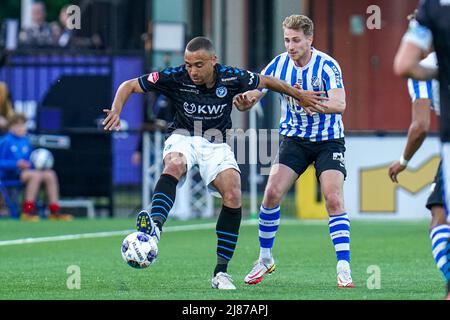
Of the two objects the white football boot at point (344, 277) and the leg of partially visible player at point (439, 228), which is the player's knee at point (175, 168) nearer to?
the white football boot at point (344, 277)

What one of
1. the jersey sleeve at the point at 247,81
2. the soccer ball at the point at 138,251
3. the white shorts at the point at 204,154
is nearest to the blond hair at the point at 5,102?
the white shorts at the point at 204,154

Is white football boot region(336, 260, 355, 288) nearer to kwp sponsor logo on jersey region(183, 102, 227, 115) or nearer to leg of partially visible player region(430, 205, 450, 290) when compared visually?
kwp sponsor logo on jersey region(183, 102, 227, 115)

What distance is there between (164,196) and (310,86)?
180 centimetres

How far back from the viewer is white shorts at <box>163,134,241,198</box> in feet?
31.8

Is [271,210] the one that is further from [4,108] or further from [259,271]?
[4,108]

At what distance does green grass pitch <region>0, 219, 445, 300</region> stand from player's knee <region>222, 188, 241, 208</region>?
65 centimetres

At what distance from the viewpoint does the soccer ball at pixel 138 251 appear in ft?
29.1

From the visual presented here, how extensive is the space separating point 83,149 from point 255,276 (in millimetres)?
11000

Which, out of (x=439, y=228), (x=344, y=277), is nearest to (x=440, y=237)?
(x=439, y=228)

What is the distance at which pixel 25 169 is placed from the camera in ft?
65.8

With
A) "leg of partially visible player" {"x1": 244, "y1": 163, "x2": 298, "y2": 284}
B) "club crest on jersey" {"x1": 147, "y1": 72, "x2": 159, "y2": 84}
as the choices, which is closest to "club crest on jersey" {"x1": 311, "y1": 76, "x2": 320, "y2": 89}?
"leg of partially visible player" {"x1": 244, "y1": 163, "x2": 298, "y2": 284}

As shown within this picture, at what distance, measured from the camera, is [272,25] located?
24.5m

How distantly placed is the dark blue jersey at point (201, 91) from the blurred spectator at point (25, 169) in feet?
34.0
